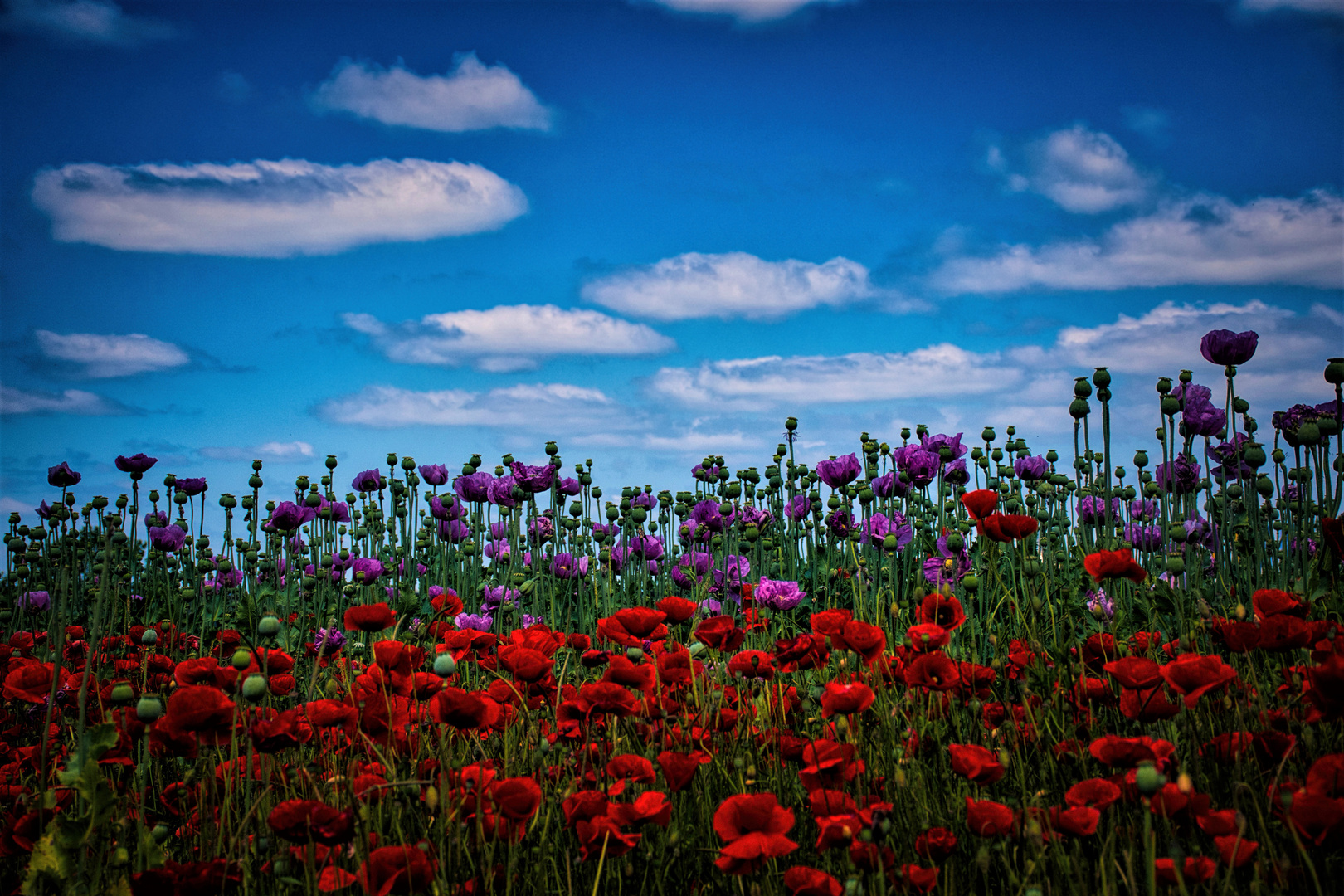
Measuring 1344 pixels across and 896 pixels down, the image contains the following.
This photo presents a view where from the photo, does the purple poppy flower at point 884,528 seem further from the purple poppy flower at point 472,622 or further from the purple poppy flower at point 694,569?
the purple poppy flower at point 472,622

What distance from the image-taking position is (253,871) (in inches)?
74.7

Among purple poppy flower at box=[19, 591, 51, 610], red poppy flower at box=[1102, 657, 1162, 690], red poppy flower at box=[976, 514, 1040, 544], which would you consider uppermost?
red poppy flower at box=[976, 514, 1040, 544]

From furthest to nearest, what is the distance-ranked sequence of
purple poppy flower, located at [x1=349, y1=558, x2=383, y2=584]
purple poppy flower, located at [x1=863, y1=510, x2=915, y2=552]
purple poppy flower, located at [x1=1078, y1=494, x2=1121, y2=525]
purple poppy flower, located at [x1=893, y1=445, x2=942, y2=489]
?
purple poppy flower, located at [x1=349, y1=558, x2=383, y2=584] → purple poppy flower, located at [x1=863, y1=510, x2=915, y2=552] → purple poppy flower, located at [x1=893, y1=445, x2=942, y2=489] → purple poppy flower, located at [x1=1078, y1=494, x2=1121, y2=525]

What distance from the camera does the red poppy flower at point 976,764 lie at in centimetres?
164

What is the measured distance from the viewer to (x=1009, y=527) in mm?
2209

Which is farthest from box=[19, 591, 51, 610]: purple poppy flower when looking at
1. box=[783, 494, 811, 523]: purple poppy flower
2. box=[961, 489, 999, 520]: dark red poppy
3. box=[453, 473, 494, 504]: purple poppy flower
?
box=[961, 489, 999, 520]: dark red poppy

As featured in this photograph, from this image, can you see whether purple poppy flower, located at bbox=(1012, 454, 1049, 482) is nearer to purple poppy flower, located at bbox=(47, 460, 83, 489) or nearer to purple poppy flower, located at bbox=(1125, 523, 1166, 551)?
purple poppy flower, located at bbox=(1125, 523, 1166, 551)

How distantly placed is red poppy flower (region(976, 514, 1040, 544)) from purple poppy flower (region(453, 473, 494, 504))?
10.3 feet

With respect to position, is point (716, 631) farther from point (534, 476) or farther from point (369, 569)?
point (369, 569)

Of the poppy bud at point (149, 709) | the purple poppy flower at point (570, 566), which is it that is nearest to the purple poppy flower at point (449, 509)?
the purple poppy flower at point (570, 566)

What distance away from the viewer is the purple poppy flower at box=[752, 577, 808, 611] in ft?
10.9

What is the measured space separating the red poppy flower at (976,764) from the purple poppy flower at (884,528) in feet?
10.2

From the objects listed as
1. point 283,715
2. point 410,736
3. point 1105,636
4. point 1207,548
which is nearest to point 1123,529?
point 1207,548

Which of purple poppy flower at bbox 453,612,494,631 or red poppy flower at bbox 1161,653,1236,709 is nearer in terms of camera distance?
red poppy flower at bbox 1161,653,1236,709
